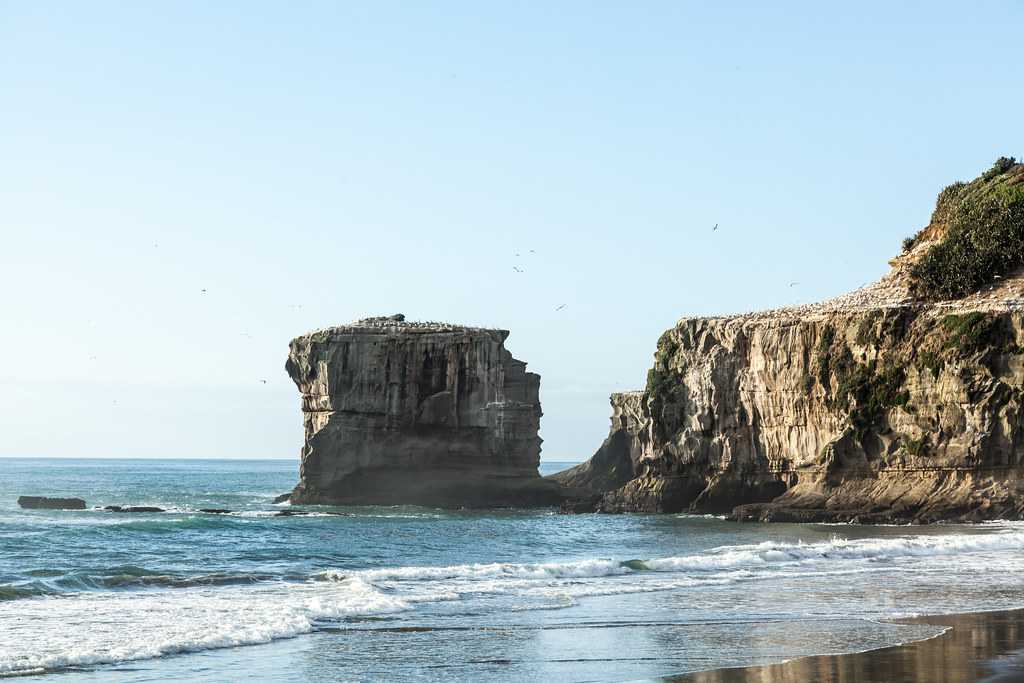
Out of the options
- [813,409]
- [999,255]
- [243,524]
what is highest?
[999,255]

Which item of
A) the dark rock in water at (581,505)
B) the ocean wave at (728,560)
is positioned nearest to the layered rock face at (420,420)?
the dark rock in water at (581,505)

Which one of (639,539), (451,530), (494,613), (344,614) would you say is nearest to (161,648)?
(344,614)

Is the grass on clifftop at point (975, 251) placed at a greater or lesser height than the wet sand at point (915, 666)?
greater

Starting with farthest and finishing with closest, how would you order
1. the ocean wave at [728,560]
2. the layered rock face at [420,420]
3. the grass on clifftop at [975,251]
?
the layered rock face at [420,420] < the grass on clifftop at [975,251] < the ocean wave at [728,560]

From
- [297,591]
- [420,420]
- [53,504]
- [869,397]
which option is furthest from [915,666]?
[53,504]

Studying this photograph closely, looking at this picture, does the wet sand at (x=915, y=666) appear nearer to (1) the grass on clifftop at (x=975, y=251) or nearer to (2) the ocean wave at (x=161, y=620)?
(2) the ocean wave at (x=161, y=620)

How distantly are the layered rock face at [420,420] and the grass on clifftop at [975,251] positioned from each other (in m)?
22.9

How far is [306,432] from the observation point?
7200 centimetres

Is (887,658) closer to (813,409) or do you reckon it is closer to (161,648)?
(161,648)

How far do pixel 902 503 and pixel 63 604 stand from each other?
→ 116 ft

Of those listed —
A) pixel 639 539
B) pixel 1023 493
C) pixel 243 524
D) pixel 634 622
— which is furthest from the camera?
pixel 243 524

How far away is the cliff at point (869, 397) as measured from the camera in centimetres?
4997

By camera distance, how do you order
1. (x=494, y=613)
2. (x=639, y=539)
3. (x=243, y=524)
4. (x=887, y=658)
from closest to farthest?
(x=887, y=658) → (x=494, y=613) → (x=639, y=539) → (x=243, y=524)

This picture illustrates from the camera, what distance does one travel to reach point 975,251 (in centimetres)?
5766
